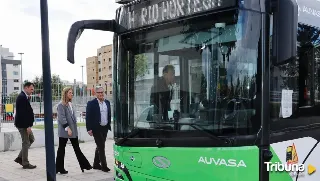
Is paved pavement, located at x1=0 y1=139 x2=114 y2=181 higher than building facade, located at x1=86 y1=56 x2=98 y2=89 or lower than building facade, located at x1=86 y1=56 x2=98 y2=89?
lower

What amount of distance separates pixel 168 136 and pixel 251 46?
46.9 inches

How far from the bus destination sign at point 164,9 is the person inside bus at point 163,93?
21.3 inches

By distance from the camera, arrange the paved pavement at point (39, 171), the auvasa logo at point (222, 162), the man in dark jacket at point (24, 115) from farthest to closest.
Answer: the man in dark jacket at point (24, 115), the paved pavement at point (39, 171), the auvasa logo at point (222, 162)

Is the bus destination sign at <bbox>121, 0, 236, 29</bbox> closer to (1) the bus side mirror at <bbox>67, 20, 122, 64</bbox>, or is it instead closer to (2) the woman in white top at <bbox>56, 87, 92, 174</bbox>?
(1) the bus side mirror at <bbox>67, 20, 122, 64</bbox>

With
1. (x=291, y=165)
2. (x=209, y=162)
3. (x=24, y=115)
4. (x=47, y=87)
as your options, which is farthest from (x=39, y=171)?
(x=291, y=165)

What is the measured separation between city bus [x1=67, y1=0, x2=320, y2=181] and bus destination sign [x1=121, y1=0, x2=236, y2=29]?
1 centimetres

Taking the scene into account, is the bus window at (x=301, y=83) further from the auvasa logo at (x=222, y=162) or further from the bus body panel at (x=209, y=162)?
the auvasa logo at (x=222, y=162)

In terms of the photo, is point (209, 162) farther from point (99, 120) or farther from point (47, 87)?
point (99, 120)

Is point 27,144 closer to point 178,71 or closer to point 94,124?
point 94,124

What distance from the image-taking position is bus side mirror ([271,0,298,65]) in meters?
3.13

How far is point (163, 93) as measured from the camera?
13.2 ft

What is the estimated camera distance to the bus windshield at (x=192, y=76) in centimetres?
337

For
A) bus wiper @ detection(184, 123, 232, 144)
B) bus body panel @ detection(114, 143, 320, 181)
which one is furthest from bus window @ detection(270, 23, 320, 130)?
bus wiper @ detection(184, 123, 232, 144)

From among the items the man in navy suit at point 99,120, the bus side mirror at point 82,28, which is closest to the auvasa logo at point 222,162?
the bus side mirror at point 82,28
